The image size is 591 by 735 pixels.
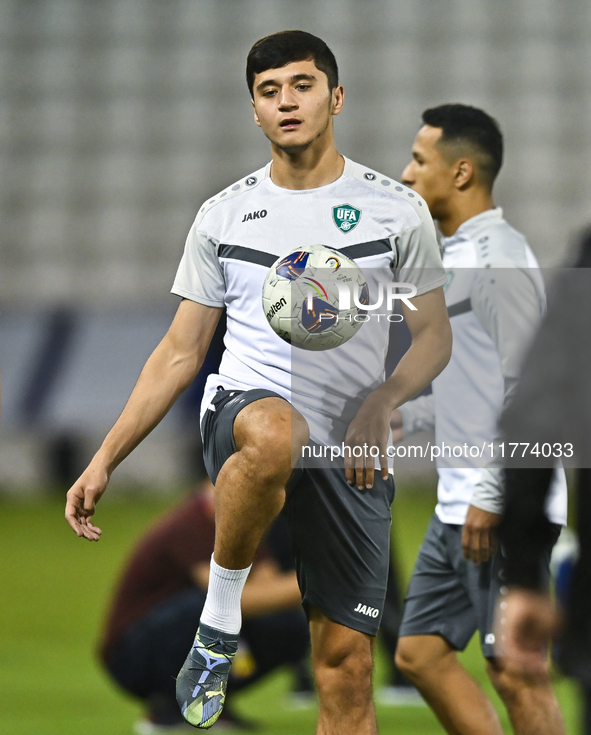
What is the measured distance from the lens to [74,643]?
7.72m

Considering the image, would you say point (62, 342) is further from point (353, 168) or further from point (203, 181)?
point (353, 168)

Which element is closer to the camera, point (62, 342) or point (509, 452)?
point (509, 452)

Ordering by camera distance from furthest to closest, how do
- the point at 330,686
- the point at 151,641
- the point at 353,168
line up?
the point at 151,641
the point at 353,168
the point at 330,686

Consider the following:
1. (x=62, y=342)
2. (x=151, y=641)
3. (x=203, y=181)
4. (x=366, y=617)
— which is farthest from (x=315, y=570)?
(x=203, y=181)

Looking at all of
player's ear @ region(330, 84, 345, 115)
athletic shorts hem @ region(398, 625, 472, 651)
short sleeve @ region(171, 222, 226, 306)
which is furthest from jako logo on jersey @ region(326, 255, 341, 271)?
athletic shorts hem @ region(398, 625, 472, 651)

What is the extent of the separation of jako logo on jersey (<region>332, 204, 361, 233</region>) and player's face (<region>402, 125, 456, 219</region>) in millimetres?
796

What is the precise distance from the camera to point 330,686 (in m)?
3.08

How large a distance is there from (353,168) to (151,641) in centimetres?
329

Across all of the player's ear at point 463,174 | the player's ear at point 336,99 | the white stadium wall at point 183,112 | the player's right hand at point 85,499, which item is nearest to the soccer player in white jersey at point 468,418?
the player's ear at point 463,174

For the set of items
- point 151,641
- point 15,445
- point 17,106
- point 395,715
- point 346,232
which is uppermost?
point 346,232

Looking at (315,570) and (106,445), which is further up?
(106,445)

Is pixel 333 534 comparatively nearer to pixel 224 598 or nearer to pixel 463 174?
pixel 224 598

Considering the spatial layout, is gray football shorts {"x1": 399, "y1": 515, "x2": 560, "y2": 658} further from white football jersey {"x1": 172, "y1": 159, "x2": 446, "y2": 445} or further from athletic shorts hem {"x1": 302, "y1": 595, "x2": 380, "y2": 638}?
white football jersey {"x1": 172, "y1": 159, "x2": 446, "y2": 445}

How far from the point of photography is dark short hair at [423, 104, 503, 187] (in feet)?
12.8
